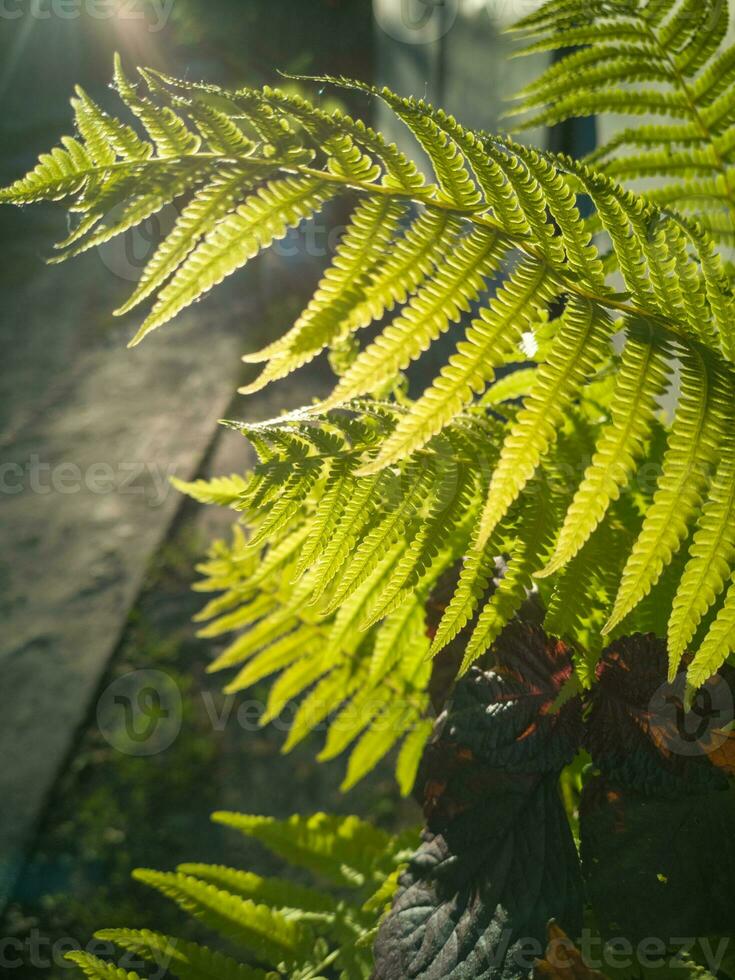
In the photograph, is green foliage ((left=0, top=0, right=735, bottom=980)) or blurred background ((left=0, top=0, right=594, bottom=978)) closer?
green foliage ((left=0, top=0, right=735, bottom=980))

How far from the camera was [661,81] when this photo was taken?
1.15 metres

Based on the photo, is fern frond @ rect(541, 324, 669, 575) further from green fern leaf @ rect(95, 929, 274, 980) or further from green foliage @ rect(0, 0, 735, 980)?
green fern leaf @ rect(95, 929, 274, 980)

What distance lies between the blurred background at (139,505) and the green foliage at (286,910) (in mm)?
969

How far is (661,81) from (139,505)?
3.24 meters

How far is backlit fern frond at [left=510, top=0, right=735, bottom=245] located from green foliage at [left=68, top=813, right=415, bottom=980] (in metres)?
1.03

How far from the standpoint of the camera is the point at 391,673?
4.20 feet

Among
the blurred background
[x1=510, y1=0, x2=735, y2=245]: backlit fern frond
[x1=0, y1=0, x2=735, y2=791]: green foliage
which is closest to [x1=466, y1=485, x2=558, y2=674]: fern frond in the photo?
[x1=0, y1=0, x2=735, y2=791]: green foliage

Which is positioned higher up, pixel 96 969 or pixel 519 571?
pixel 519 571

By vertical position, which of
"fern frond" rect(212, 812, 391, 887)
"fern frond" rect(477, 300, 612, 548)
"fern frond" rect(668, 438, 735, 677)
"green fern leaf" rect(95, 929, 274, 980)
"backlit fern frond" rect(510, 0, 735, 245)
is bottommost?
"green fern leaf" rect(95, 929, 274, 980)

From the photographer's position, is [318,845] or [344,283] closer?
[344,283]

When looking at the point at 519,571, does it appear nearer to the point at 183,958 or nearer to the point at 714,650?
the point at 714,650

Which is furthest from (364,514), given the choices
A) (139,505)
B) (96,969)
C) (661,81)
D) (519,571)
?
(139,505)

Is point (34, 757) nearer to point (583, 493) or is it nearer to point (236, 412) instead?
point (236, 412)

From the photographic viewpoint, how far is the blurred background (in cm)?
255
